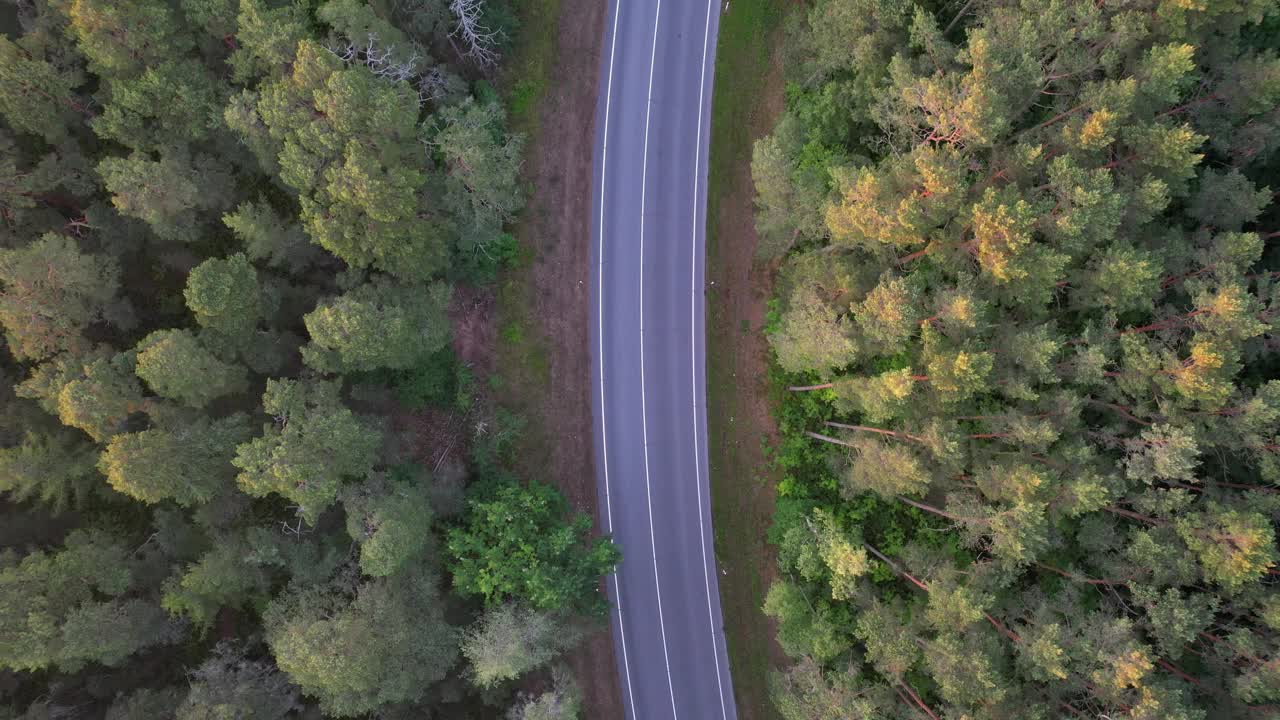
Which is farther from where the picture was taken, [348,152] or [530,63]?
[530,63]

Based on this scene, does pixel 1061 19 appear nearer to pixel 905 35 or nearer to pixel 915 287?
pixel 905 35

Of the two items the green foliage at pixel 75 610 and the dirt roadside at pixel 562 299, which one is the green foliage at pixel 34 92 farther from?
the dirt roadside at pixel 562 299

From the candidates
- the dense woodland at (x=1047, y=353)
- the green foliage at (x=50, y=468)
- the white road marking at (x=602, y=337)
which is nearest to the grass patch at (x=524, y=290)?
the white road marking at (x=602, y=337)

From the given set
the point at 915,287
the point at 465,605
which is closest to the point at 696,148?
the point at 915,287

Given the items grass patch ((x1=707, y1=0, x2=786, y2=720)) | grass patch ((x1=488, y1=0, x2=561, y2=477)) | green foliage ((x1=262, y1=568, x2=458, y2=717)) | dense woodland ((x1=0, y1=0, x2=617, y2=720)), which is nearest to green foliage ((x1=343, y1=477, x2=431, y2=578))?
dense woodland ((x1=0, y1=0, x2=617, y2=720))

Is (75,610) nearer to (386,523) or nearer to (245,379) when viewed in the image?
(245,379)

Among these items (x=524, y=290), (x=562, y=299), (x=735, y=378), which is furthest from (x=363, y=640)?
(x=735, y=378)
